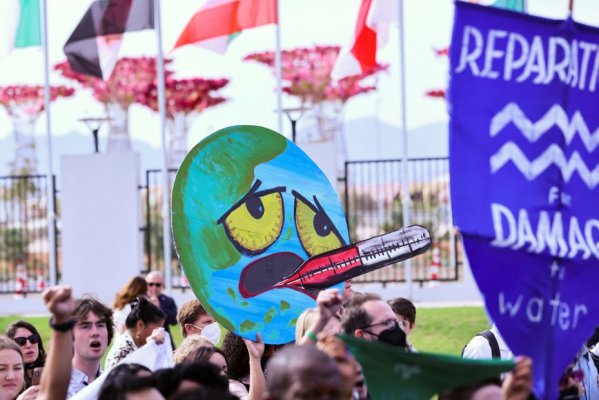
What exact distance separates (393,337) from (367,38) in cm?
1286

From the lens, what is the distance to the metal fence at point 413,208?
64.3ft

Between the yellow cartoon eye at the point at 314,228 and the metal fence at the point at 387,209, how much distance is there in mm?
11170

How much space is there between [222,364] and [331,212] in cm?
150

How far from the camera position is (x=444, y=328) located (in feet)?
51.8

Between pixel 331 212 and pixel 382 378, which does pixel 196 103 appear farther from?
pixel 382 378

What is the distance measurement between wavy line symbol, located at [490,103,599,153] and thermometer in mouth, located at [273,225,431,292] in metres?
1.34

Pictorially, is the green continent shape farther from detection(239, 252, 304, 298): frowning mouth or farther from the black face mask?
the black face mask

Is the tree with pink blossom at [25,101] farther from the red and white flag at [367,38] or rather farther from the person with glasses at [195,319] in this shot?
the person with glasses at [195,319]

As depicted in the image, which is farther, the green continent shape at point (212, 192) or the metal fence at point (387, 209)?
the metal fence at point (387, 209)

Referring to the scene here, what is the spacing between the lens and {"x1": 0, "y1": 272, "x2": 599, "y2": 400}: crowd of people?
4461 mm

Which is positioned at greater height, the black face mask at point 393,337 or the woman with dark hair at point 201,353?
the black face mask at point 393,337

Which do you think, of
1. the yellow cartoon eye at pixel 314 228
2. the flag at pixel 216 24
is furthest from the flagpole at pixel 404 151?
the yellow cartoon eye at pixel 314 228

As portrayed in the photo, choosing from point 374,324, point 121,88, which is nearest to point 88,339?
point 374,324

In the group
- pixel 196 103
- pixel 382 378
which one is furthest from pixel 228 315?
pixel 196 103
